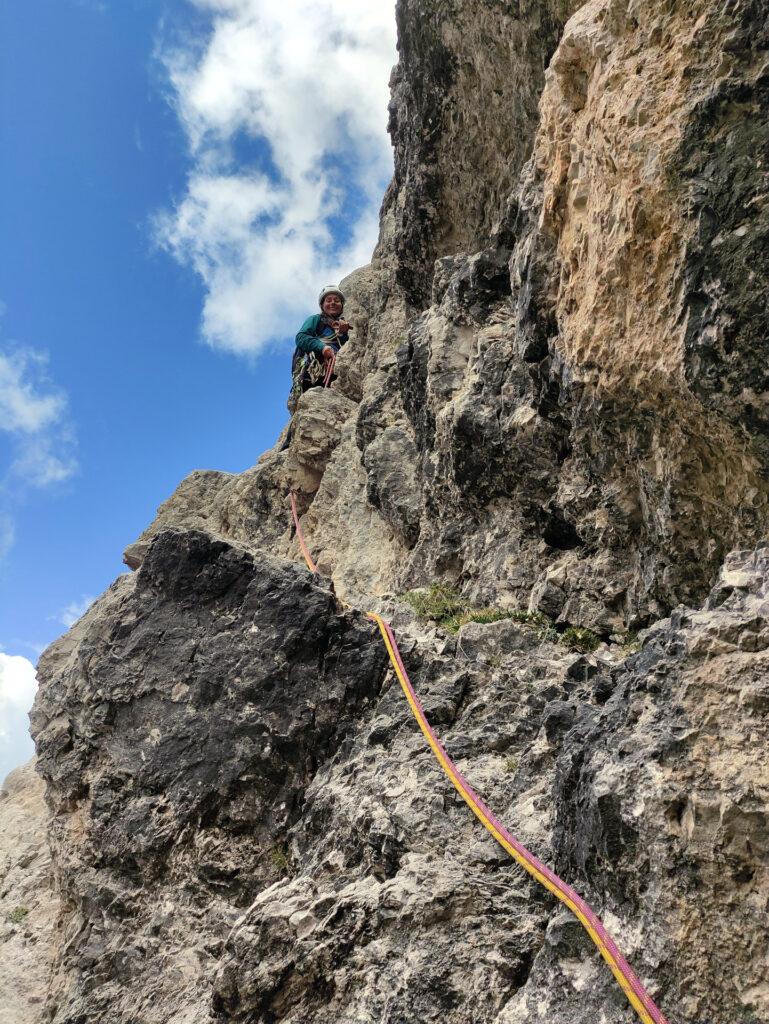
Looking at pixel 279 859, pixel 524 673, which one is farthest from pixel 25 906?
pixel 524 673

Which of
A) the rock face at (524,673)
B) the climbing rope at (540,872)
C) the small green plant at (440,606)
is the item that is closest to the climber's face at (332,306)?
the rock face at (524,673)

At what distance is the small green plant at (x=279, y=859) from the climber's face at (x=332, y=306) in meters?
16.5

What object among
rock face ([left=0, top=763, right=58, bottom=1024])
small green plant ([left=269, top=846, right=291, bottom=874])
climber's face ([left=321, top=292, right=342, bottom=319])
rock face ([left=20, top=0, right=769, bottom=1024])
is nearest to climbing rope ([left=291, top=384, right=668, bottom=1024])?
rock face ([left=20, top=0, right=769, bottom=1024])

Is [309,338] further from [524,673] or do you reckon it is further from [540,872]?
[540,872]

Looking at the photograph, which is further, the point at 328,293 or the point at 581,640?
the point at 328,293

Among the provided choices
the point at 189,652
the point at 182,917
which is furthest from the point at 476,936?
the point at 189,652

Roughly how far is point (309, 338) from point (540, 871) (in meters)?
17.4

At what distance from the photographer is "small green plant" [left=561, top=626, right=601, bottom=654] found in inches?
301

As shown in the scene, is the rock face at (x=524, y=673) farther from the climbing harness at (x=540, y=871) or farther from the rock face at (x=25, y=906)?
the rock face at (x=25, y=906)

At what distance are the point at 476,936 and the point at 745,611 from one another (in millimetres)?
2852

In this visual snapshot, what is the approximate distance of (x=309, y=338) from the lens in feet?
66.3

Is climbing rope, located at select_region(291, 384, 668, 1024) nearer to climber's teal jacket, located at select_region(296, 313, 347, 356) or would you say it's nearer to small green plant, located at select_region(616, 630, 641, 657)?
small green plant, located at select_region(616, 630, 641, 657)

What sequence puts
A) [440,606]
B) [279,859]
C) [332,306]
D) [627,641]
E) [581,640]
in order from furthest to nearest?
[332,306]
[440,606]
[581,640]
[627,641]
[279,859]

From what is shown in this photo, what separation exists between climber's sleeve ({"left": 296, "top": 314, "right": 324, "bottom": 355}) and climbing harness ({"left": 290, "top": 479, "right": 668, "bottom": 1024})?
1356cm
